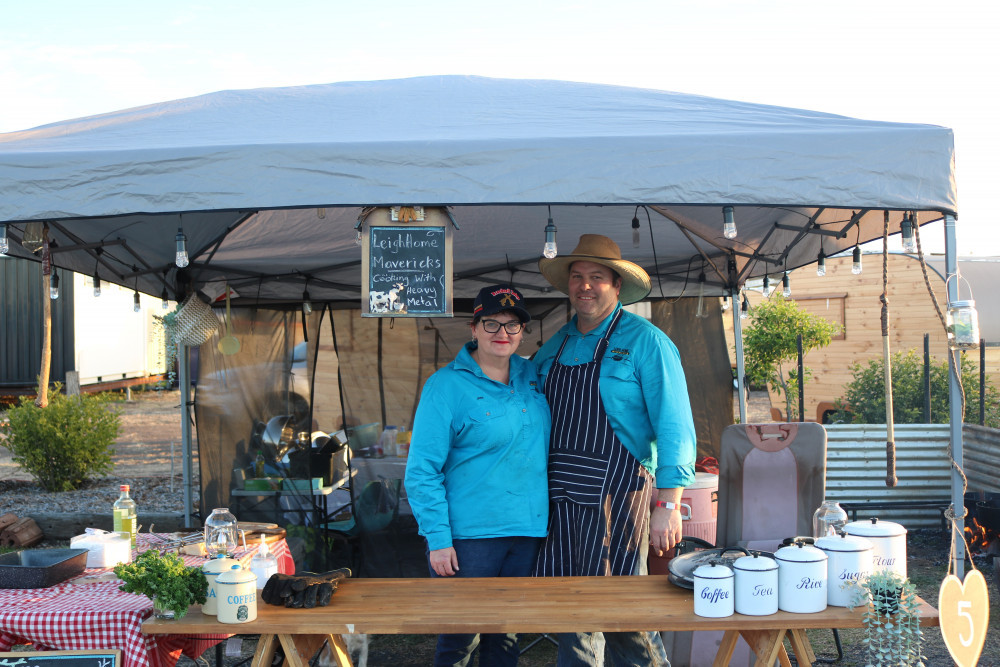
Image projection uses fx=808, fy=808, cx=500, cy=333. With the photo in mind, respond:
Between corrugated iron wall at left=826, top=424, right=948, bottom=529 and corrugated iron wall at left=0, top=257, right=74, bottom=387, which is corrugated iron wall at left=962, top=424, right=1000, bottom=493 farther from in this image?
corrugated iron wall at left=0, top=257, right=74, bottom=387

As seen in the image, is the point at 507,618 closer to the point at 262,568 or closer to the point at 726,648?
the point at 726,648

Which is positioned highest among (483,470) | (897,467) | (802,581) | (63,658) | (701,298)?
(701,298)

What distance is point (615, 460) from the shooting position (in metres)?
2.84

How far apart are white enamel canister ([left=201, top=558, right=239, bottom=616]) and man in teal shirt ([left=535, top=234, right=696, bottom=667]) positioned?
3.55 ft

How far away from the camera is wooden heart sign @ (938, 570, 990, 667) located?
2232 millimetres

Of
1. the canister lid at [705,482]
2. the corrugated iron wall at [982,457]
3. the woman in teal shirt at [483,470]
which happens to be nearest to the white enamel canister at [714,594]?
the woman in teal shirt at [483,470]

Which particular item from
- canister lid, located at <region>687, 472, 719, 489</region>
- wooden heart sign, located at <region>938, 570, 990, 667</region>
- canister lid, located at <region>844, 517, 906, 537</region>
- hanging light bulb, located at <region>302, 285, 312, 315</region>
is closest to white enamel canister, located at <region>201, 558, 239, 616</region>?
canister lid, located at <region>844, 517, 906, 537</region>

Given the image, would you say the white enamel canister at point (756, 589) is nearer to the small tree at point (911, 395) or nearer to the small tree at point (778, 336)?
the small tree at point (911, 395)

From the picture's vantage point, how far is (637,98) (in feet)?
11.7

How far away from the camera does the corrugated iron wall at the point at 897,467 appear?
6.52 metres

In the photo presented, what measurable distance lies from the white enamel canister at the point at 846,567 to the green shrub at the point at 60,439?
7992 mm

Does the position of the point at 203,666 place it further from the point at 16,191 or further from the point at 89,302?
the point at 89,302

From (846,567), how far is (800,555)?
159 mm

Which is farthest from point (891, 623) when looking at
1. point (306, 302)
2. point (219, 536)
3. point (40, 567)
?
point (306, 302)
